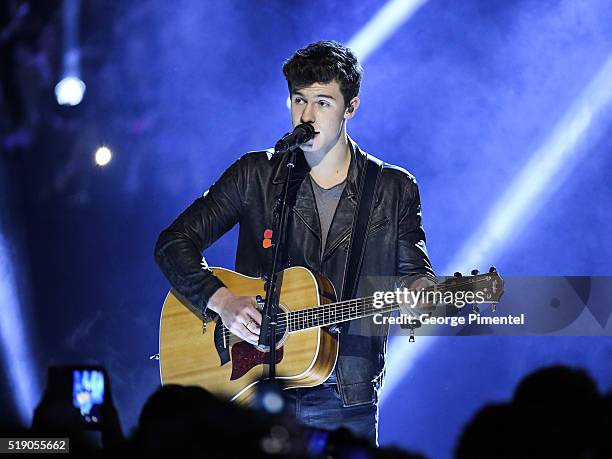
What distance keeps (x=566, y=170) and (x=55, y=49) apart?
369 centimetres

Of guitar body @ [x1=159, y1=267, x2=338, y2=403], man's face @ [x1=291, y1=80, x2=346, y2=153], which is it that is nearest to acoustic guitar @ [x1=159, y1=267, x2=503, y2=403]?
guitar body @ [x1=159, y1=267, x2=338, y2=403]

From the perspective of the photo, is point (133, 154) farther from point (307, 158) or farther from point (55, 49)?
point (307, 158)

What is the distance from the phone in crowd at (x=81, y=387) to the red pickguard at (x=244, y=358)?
71cm

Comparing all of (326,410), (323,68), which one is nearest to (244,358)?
(326,410)

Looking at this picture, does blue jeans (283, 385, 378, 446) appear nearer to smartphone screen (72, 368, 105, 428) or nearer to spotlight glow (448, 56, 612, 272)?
smartphone screen (72, 368, 105, 428)

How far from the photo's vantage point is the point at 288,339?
4598mm

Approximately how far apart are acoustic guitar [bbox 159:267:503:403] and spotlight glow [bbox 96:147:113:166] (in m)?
2.07

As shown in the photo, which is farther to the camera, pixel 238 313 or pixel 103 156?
pixel 103 156

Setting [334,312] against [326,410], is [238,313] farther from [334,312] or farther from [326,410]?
[326,410]

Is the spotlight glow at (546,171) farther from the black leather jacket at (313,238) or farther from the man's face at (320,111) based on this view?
the man's face at (320,111)

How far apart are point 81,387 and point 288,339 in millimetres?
997

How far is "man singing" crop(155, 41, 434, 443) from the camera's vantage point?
184 inches

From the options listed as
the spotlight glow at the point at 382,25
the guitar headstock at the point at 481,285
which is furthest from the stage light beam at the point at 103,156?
the guitar headstock at the point at 481,285

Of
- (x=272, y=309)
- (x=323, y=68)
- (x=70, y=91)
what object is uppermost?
(x=70, y=91)
